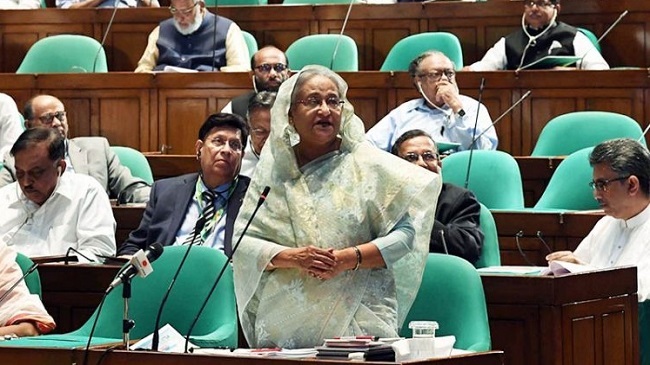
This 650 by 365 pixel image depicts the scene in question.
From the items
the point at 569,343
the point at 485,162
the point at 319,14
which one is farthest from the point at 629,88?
the point at 569,343

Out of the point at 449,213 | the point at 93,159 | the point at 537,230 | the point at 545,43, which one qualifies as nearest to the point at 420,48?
the point at 545,43

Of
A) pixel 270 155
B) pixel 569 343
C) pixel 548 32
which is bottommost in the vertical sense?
pixel 569 343

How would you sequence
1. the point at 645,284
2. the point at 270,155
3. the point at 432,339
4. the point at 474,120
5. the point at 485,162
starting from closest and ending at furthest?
the point at 432,339
the point at 270,155
the point at 645,284
the point at 485,162
the point at 474,120

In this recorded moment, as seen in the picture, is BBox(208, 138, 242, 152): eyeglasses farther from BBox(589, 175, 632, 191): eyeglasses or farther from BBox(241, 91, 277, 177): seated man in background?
BBox(589, 175, 632, 191): eyeglasses

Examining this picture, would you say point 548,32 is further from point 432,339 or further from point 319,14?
point 432,339

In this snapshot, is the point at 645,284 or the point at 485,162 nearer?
the point at 645,284

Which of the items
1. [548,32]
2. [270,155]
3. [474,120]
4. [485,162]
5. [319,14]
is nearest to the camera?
[270,155]

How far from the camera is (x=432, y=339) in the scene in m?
3.23

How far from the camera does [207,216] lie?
193 inches

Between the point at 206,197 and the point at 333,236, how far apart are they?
4.41 feet

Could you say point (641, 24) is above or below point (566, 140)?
above

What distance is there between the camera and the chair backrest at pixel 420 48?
7273 mm

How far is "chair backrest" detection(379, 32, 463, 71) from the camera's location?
7.27 m

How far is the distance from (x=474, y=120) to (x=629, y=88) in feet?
3.00
